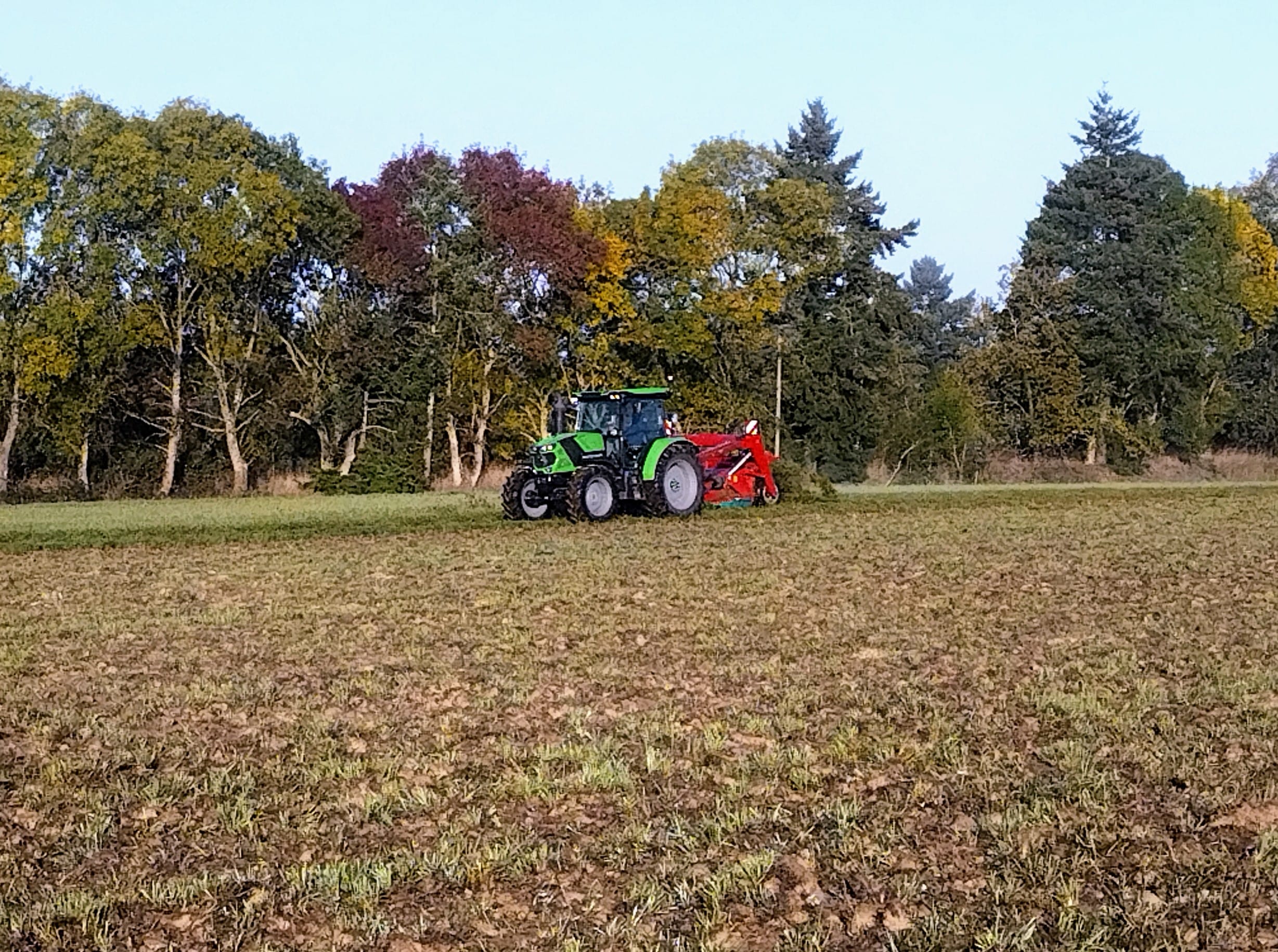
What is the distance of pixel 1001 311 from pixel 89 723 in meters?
44.9

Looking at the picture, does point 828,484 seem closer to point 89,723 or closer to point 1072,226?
point 89,723

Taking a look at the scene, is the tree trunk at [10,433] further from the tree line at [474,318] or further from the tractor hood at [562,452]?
the tractor hood at [562,452]

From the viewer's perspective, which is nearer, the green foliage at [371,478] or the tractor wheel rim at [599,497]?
the tractor wheel rim at [599,497]

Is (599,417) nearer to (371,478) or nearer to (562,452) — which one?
(562,452)

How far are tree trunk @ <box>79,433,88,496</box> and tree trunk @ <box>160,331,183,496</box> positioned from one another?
182 cm

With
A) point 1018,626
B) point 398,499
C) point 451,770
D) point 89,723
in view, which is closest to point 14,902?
point 451,770

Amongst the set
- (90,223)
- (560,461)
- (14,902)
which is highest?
(90,223)

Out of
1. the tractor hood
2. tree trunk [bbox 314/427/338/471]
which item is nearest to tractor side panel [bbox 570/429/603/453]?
the tractor hood

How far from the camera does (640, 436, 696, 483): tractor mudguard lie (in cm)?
2014

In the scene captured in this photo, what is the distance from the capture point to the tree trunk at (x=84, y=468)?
33.9m

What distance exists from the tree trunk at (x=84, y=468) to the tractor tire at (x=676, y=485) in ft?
62.2

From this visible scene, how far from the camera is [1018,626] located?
999cm

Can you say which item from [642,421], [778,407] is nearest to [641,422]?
[642,421]

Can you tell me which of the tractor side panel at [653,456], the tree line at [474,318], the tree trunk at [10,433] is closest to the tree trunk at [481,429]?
the tree line at [474,318]
